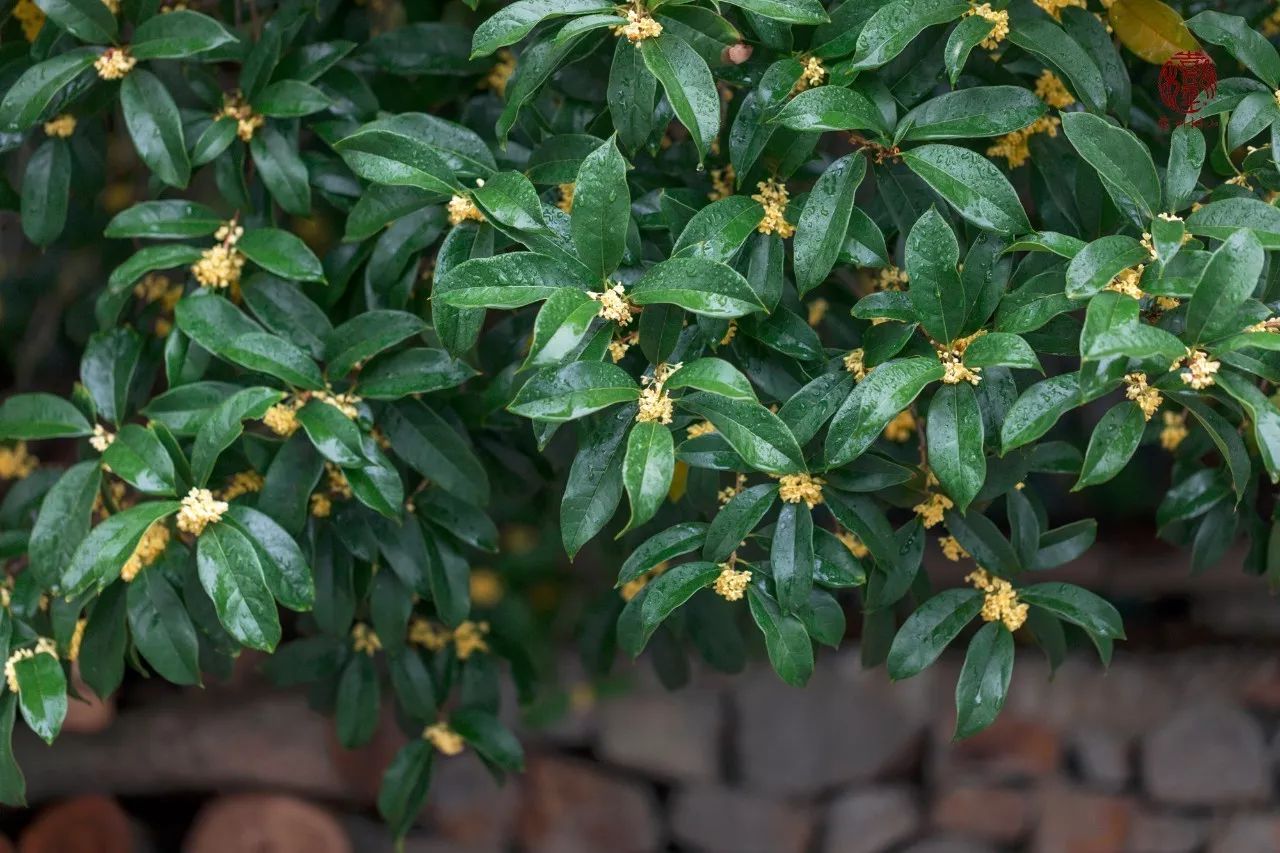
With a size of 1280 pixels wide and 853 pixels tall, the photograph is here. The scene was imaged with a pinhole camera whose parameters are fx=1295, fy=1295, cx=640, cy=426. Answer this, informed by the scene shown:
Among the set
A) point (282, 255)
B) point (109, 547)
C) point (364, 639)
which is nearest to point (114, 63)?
point (282, 255)

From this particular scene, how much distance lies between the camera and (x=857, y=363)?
1.02 meters

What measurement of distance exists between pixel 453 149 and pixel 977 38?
43 centimetres

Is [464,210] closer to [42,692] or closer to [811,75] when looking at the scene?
[811,75]

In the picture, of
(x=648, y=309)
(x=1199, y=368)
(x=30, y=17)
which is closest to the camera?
(x=1199, y=368)

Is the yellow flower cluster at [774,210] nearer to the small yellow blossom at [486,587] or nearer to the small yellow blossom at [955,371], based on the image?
the small yellow blossom at [955,371]

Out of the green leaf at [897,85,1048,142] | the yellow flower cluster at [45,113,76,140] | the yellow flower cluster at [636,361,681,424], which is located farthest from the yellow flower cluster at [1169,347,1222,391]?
the yellow flower cluster at [45,113,76,140]

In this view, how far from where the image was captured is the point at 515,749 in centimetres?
140

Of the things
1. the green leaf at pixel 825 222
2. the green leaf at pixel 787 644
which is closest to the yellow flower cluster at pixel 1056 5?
the green leaf at pixel 825 222

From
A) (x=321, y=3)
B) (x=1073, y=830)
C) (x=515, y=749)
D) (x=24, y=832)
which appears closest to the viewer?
(x=321, y=3)

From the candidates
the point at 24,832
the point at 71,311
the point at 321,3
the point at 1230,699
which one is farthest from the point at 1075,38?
the point at 24,832

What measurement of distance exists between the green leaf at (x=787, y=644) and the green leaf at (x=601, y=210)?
30cm

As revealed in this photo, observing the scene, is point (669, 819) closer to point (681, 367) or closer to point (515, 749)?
point (515, 749)

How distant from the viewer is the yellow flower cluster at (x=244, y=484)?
3.91 ft

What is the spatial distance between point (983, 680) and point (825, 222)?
0.40m
